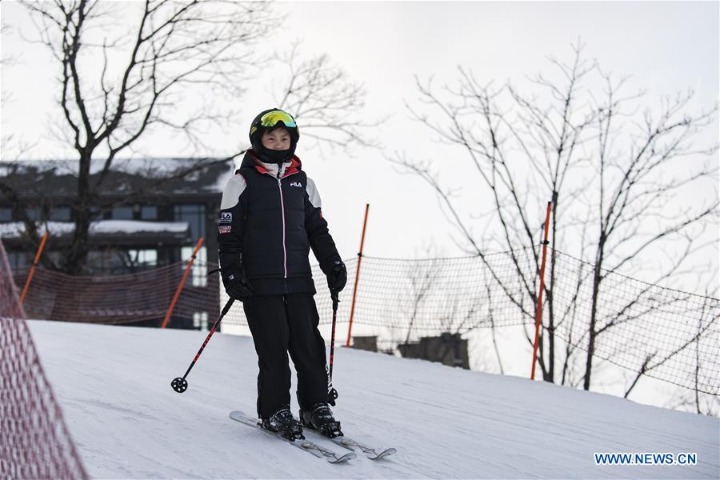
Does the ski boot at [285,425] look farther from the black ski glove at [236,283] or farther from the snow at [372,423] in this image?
the black ski glove at [236,283]

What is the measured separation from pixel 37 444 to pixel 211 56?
17526 mm

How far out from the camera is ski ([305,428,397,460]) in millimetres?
4285

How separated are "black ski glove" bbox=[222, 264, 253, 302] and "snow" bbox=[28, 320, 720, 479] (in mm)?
760

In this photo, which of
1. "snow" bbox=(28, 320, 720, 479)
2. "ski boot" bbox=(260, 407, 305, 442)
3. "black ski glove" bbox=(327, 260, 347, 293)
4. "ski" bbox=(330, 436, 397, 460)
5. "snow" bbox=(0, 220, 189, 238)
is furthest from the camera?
"snow" bbox=(0, 220, 189, 238)

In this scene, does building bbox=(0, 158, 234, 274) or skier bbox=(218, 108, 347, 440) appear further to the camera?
building bbox=(0, 158, 234, 274)

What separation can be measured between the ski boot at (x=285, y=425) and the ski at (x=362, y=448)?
0.65 ft

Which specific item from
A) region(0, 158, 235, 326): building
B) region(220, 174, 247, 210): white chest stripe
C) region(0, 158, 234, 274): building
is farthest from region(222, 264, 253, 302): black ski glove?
region(0, 158, 234, 274): building

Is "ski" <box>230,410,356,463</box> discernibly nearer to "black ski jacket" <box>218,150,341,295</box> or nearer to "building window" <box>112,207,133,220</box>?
"black ski jacket" <box>218,150,341,295</box>

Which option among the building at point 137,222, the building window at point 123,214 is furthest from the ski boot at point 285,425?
the building window at point 123,214

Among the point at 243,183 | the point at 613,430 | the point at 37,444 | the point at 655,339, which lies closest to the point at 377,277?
the point at 655,339

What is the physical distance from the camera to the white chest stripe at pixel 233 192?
4.62 meters

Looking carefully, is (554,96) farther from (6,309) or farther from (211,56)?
(6,309)

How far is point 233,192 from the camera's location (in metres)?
4.62

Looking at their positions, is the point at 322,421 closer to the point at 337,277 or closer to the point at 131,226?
the point at 337,277
